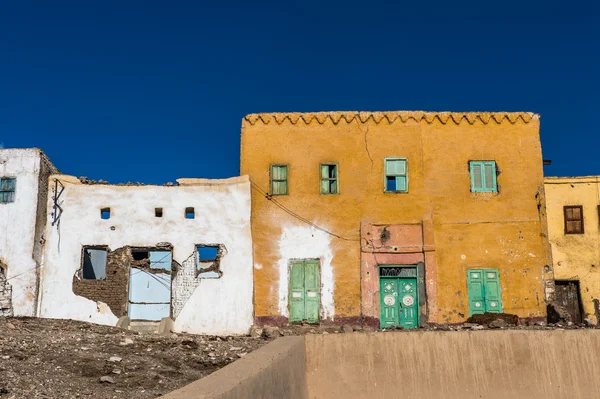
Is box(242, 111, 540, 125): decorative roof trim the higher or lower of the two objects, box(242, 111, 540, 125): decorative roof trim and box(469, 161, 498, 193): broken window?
the higher

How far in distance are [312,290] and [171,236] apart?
4.52 metres

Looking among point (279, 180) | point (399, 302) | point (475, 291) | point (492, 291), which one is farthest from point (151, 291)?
point (492, 291)

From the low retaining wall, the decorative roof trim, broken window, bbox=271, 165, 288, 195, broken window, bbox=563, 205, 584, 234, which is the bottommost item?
the low retaining wall

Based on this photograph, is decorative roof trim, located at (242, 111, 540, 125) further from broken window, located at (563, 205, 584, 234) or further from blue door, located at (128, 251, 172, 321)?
broken window, located at (563, 205, 584, 234)

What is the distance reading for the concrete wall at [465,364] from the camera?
32.5ft

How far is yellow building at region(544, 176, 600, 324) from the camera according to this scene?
2420 cm

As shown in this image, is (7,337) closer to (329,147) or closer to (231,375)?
(231,375)

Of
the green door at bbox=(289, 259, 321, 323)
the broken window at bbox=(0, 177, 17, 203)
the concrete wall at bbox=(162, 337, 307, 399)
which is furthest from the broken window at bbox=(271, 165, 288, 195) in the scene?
the concrete wall at bbox=(162, 337, 307, 399)

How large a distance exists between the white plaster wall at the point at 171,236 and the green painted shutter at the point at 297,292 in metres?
1.22

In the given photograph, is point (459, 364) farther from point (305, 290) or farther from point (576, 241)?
point (576, 241)

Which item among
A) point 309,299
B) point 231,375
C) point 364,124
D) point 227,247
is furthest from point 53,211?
point 231,375

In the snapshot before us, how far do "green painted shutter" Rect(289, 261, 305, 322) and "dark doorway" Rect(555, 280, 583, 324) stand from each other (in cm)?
1012

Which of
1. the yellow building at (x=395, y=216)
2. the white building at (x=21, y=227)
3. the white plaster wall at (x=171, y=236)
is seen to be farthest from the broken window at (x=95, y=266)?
the yellow building at (x=395, y=216)

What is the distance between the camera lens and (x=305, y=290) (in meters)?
20.3
